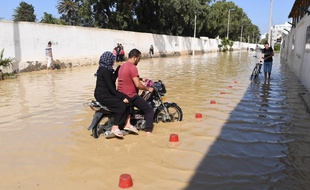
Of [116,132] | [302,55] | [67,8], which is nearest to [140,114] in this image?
[116,132]

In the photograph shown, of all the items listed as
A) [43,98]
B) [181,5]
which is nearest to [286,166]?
[43,98]

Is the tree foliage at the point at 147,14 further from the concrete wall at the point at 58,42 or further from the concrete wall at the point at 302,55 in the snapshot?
the concrete wall at the point at 302,55

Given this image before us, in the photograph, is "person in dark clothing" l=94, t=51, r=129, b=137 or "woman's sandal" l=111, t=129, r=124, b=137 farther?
"woman's sandal" l=111, t=129, r=124, b=137

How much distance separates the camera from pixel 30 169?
3.86 metres

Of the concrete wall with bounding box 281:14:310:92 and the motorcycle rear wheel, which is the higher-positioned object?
the concrete wall with bounding box 281:14:310:92

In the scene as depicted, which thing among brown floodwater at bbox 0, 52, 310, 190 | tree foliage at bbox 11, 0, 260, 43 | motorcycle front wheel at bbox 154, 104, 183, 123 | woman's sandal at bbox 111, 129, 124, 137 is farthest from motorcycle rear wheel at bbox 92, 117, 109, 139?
tree foliage at bbox 11, 0, 260, 43

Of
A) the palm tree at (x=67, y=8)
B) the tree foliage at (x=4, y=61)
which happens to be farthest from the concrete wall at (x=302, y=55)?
the palm tree at (x=67, y=8)

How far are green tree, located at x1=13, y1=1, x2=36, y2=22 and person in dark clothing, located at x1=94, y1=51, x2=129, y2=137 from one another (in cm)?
7511

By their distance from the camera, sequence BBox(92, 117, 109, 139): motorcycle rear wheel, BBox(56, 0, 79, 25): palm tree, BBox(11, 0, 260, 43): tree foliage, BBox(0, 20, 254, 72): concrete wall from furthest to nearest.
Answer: BBox(56, 0, 79, 25): palm tree → BBox(11, 0, 260, 43): tree foliage → BBox(0, 20, 254, 72): concrete wall → BBox(92, 117, 109, 139): motorcycle rear wheel

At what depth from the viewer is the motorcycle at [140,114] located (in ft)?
16.3

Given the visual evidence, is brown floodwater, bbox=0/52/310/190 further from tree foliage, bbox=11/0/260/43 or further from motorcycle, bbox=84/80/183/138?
tree foliage, bbox=11/0/260/43

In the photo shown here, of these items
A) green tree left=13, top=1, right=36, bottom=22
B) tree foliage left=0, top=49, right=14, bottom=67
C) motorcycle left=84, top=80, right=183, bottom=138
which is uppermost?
green tree left=13, top=1, right=36, bottom=22

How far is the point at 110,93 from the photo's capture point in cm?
491

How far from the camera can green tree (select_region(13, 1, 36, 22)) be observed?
7100 centimetres
